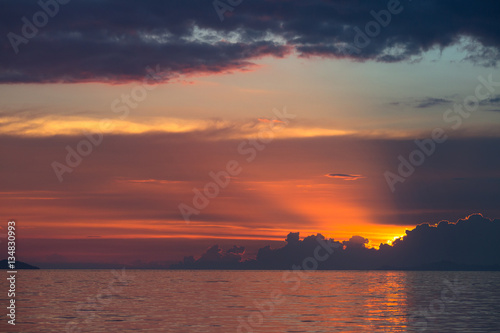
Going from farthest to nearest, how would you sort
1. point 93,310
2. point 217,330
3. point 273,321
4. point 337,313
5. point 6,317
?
point 93,310, point 337,313, point 6,317, point 273,321, point 217,330

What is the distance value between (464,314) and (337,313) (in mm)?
16746

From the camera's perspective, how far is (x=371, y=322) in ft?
A: 211

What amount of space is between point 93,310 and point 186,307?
511 inches

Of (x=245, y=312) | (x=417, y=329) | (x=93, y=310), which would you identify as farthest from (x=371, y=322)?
(x=93, y=310)

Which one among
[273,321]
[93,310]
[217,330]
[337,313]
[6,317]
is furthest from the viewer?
[93,310]

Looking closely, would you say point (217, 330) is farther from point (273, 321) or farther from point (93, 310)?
point (93, 310)

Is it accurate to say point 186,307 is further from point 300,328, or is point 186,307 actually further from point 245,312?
point 300,328

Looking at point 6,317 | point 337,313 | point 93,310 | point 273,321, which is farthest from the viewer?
point 93,310

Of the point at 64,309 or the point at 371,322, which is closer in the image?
the point at 371,322

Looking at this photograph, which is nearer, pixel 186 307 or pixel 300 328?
pixel 300 328

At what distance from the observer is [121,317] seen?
69562mm

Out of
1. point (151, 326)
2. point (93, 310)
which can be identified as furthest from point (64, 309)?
point (151, 326)

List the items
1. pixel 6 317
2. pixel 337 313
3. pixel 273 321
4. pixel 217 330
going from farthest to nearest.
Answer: pixel 337 313 < pixel 6 317 < pixel 273 321 < pixel 217 330

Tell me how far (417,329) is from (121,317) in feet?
113
